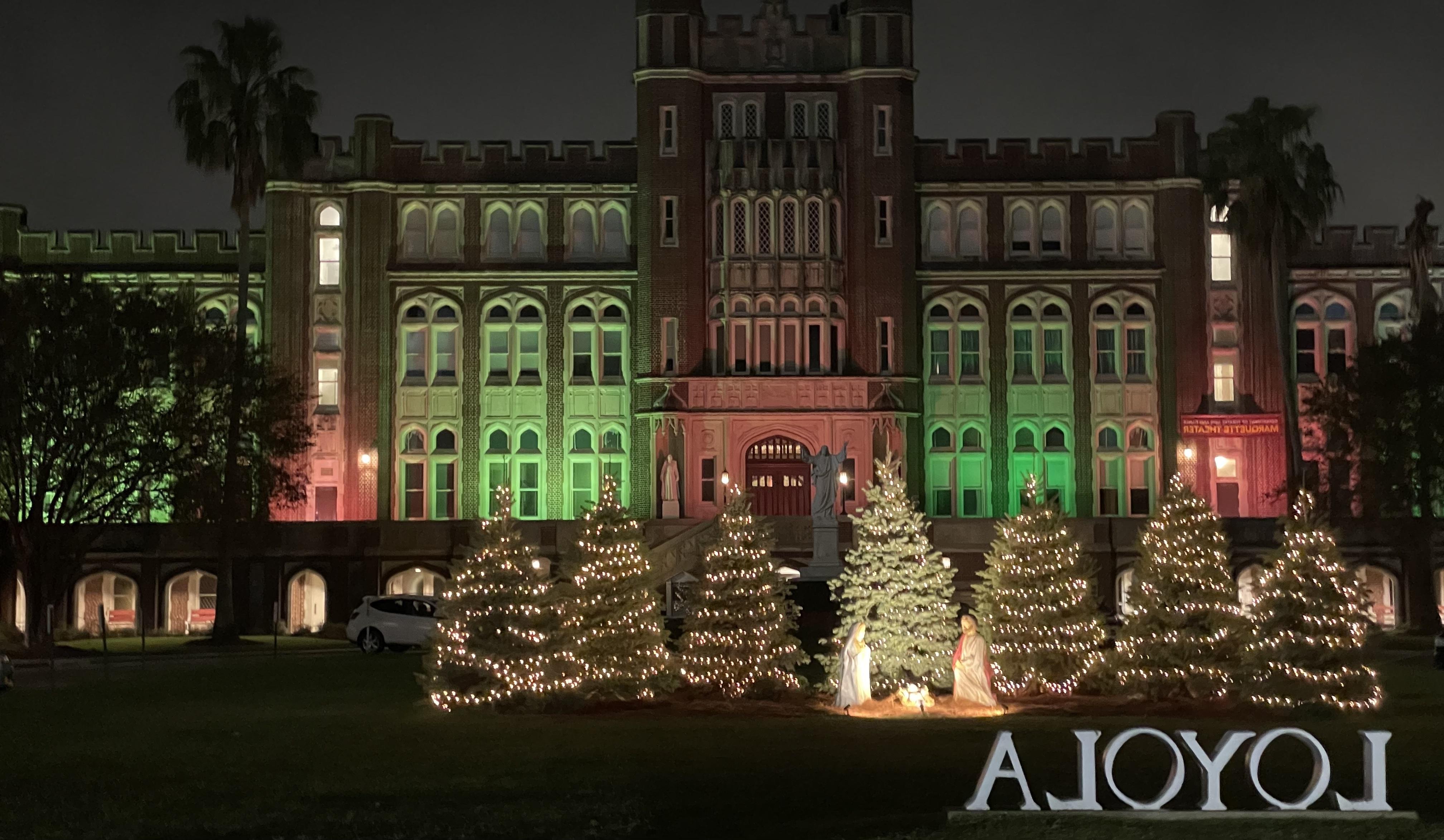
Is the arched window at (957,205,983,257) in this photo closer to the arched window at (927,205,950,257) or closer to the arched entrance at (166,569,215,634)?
the arched window at (927,205,950,257)

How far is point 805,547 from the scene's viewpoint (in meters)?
51.7

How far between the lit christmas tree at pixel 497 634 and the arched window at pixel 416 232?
36.7 m

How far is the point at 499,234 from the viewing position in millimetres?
63344

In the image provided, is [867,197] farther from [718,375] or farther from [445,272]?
[445,272]

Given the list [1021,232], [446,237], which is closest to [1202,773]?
[1021,232]

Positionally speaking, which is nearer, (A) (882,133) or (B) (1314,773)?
(B) (1314,773)

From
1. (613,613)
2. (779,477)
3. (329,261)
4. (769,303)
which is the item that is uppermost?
(329,261)

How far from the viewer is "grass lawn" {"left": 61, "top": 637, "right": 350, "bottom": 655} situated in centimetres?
4344

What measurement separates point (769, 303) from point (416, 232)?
12.2 metres

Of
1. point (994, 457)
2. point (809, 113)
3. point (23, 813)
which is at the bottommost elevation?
point (23, 813)

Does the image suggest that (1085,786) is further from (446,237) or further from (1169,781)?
(446,237)

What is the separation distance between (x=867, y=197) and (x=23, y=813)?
47.0m

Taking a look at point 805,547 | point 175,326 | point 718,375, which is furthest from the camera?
point 718,375

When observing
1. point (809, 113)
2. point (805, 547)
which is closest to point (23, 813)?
point (805, 547)
